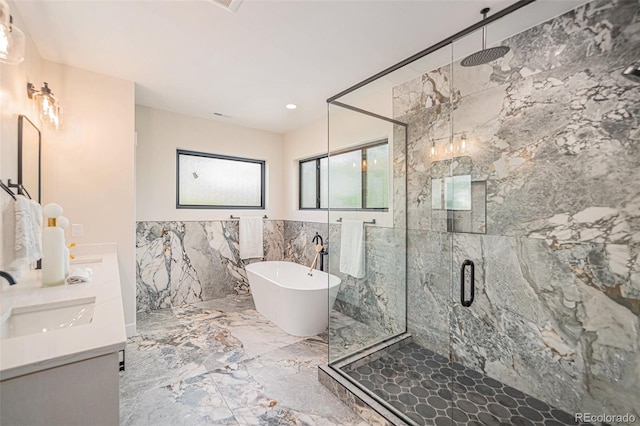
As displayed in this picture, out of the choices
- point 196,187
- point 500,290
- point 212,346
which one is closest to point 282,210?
point 196,187

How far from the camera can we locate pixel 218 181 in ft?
14.0

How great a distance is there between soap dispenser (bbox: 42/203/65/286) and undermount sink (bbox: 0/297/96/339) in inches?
13.9

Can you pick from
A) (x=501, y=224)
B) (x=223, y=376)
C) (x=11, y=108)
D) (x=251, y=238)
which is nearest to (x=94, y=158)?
(x=11, y=108)

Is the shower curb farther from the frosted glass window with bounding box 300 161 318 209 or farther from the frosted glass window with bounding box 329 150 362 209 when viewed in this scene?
the frosted glass window with bounding box 300 161 318 209

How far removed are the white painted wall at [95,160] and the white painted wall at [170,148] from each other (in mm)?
710

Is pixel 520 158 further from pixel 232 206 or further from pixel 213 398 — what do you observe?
pixel 232 206

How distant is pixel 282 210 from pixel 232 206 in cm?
83

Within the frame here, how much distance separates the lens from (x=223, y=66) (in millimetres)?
2576

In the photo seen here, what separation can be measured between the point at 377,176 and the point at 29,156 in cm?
283

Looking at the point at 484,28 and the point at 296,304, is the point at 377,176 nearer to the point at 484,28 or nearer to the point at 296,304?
the point at 484,28

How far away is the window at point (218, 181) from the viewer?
155 inches

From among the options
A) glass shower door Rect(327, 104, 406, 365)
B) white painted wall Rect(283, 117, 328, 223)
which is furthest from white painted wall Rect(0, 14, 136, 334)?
white painted wall Rect(283, 117, 328, 223)

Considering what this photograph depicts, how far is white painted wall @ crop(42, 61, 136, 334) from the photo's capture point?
8.35ft

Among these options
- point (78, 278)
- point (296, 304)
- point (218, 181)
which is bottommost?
point (296, 304)
